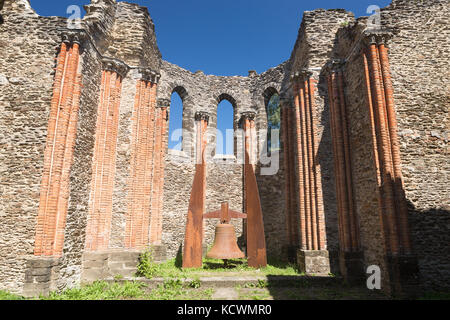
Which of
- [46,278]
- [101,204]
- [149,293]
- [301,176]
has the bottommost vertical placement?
[149,293]

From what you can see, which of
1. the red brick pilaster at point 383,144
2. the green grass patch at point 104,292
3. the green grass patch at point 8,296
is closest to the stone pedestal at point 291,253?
the red brick pilaster at point 383,144

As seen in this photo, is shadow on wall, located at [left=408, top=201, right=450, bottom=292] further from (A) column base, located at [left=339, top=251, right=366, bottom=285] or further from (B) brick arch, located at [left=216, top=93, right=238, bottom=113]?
(B) brick arch, located at [left=216, top=93, right=238, bottom=113]

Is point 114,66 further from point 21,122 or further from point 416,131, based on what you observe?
point 416,131

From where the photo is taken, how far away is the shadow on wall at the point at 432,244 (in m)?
6.47

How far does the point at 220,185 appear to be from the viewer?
12977mm

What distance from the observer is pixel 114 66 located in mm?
9188

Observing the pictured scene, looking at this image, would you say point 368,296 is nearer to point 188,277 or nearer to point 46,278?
point 188,277

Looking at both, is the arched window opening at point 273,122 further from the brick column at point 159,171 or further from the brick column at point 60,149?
the brick column at point 60,149

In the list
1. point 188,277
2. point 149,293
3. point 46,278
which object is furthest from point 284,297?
point 46,278

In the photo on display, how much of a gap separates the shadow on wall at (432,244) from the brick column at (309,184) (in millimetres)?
2455

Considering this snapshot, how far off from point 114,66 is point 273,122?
851cm

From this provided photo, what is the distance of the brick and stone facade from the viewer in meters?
6.66

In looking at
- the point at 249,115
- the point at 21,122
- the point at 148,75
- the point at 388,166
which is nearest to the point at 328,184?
the point at 388,166

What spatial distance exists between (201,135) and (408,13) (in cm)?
906
